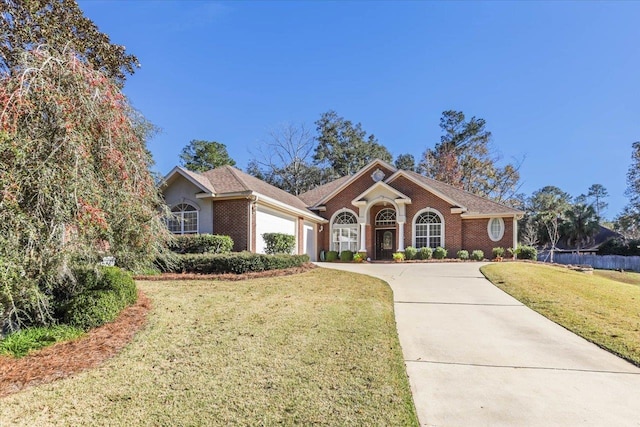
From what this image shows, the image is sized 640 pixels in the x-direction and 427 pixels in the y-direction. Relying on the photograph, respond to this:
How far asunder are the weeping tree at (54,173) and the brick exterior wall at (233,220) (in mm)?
9646

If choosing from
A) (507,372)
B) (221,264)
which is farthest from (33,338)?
(221,264)

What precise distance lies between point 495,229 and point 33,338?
2213cm

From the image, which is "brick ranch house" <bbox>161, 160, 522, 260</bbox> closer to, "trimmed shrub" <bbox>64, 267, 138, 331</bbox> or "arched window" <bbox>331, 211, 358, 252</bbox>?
"arched window" <bbox>331, 211, 358, 252</bbox>

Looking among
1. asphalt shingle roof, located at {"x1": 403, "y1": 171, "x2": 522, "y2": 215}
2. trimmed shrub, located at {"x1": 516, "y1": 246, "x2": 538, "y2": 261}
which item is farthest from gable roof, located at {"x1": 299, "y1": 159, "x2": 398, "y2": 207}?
trimmed shrub, located at {"x1": 516, "y1": 246, "x2": 538, "y2": 261}

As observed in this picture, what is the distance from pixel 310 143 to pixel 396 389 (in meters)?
37.6

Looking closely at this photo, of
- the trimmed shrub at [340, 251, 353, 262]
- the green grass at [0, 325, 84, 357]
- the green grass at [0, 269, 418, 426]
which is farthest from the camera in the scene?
the trimmed shrub at [340, 251, 353, 262]

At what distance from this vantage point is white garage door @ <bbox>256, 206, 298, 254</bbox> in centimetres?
1625

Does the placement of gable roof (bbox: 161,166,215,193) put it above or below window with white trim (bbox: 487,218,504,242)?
above

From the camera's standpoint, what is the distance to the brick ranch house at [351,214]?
632 inches

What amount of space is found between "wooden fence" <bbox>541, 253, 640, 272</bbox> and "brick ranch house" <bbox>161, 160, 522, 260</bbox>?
57.9 ft

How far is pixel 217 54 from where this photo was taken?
18.6 metres

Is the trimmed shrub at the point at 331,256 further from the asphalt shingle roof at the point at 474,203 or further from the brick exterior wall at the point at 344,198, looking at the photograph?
the asphalt shingle roof at the point at 474,203

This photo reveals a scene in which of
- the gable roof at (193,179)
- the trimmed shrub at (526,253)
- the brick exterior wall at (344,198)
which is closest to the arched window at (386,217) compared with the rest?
the brick exterior wall at (344,198)

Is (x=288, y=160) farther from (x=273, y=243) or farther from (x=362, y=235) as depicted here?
(x=273, y=243)
